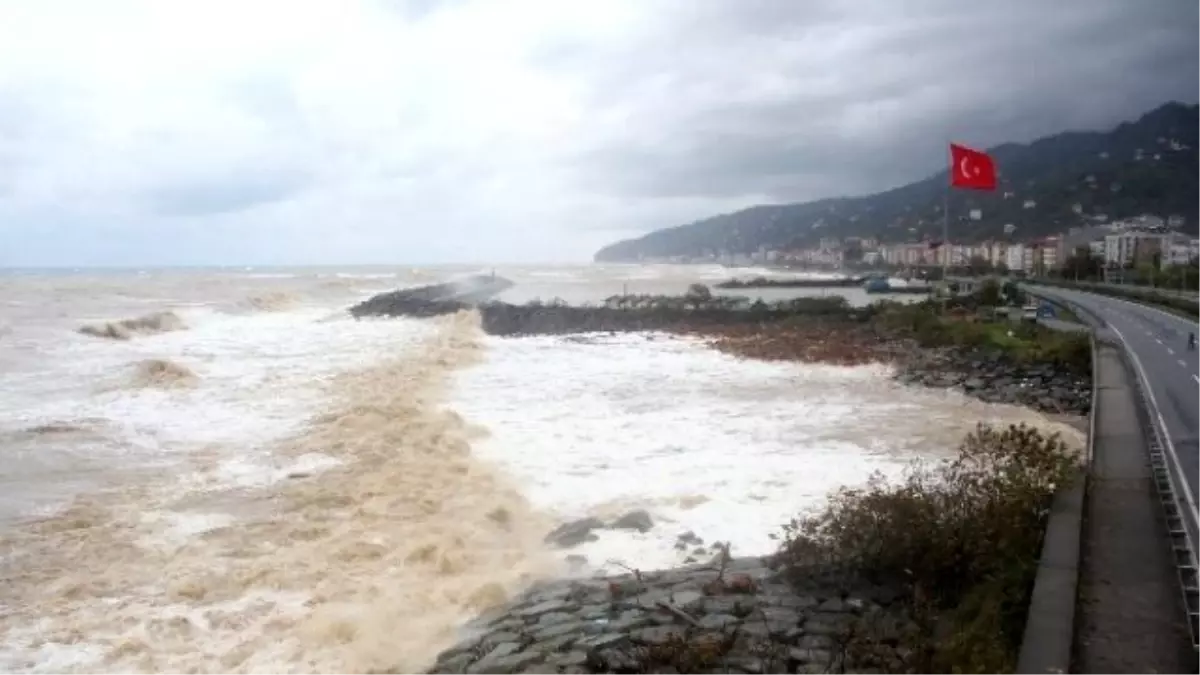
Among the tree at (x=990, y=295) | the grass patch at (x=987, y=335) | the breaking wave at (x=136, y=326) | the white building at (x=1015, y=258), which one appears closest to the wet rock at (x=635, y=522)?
the grass patch at (x=987, y=335)

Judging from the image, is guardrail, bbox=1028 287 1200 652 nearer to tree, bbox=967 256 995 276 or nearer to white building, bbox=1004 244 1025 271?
tree, bbox=967 256 995 276

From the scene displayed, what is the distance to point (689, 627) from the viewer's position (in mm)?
7062

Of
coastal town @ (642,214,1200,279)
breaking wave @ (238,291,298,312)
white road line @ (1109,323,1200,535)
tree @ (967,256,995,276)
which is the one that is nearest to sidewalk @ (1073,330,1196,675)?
white road line @ (1109,323,1200,535)

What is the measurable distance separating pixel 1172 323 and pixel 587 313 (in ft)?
86.6

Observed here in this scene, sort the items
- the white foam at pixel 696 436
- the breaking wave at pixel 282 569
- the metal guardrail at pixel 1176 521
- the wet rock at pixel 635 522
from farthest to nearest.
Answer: the white foam at pixel 696 436 → the wet rock at pixel 635 522 → the breaking wave at pixel 282 569 → the metal guardrail at pixel 1176 521

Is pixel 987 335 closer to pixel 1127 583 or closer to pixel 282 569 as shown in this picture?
pixel 1127 583

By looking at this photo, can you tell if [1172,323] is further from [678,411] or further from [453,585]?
[453,585]

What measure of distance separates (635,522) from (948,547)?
12.6ft

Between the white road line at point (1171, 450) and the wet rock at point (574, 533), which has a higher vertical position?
the white road line at point (1171, 450)

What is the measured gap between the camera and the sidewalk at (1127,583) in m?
6.09

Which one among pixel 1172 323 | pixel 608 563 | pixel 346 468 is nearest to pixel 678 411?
pixel 346 468

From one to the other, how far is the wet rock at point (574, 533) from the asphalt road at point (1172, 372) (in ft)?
20.3

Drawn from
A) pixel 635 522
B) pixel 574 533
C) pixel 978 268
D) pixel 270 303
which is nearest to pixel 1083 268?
pixel 978 268

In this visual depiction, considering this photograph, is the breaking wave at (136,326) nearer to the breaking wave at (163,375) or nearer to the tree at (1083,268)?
the breaking wave at (163,375)
